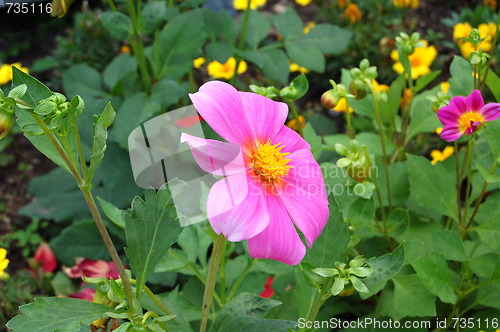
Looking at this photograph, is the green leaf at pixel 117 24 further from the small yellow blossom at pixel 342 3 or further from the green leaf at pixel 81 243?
the small yellow blossom at pixel 342 3

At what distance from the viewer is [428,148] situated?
186 centimetres

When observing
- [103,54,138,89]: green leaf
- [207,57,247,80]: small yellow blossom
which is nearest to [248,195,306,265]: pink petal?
[103,54,138,89]: green leaf

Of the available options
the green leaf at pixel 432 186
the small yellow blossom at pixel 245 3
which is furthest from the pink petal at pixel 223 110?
the small yellow blossom at pixel 245 3

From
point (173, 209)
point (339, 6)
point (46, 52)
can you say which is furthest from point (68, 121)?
point (46, 52)

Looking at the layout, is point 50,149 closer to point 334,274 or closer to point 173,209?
point 173,209

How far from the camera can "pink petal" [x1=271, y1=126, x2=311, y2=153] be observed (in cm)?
84

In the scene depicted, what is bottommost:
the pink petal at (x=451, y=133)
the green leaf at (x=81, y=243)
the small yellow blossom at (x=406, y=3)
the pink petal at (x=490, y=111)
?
the green leaf at (x=81, y=243)

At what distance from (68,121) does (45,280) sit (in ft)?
3.70

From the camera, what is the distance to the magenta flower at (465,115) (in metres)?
0.96

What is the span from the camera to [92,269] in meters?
1.52

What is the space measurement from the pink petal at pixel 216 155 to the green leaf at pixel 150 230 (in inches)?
6.2

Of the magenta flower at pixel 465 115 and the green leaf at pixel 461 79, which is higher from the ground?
the magenta flower at pixel 465 115

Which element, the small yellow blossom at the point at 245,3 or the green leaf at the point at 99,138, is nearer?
the green leaf at the point at 99,138

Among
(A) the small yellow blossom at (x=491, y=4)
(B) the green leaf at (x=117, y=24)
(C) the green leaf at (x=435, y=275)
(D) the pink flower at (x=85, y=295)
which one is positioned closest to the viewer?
(C) the green leaf at (x=435, y=275)
